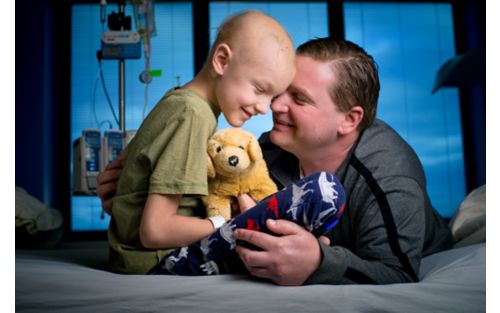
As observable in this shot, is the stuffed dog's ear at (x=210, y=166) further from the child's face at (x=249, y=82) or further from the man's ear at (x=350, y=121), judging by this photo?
the man's ear at (x=350, y=121)

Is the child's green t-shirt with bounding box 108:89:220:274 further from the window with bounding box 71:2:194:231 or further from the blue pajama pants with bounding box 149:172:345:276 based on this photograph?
the window with bounding box 71:2:194:231

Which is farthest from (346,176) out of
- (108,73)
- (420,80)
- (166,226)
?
(420,80)

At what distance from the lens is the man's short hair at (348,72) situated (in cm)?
145

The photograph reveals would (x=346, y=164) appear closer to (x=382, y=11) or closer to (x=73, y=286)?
(x=73, y=286)

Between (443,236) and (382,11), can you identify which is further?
(382,11)

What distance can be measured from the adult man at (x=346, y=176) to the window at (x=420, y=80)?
3425mm

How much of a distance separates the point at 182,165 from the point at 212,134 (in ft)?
0.58

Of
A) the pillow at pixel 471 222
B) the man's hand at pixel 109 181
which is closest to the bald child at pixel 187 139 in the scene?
the man's hand at pixel 109 181

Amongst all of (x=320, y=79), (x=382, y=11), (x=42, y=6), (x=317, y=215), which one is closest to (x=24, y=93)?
(x=42, y=6)

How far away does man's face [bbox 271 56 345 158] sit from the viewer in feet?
4.64

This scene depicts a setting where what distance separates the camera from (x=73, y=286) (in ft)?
3.16

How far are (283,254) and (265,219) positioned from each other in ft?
0.28

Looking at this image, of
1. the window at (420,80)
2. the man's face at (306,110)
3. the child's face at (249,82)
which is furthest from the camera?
the window at (420,80)

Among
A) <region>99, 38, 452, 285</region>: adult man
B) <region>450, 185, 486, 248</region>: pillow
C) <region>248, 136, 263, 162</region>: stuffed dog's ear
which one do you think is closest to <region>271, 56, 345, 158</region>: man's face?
<region>99, 38, 452, 285</region>: adult man
